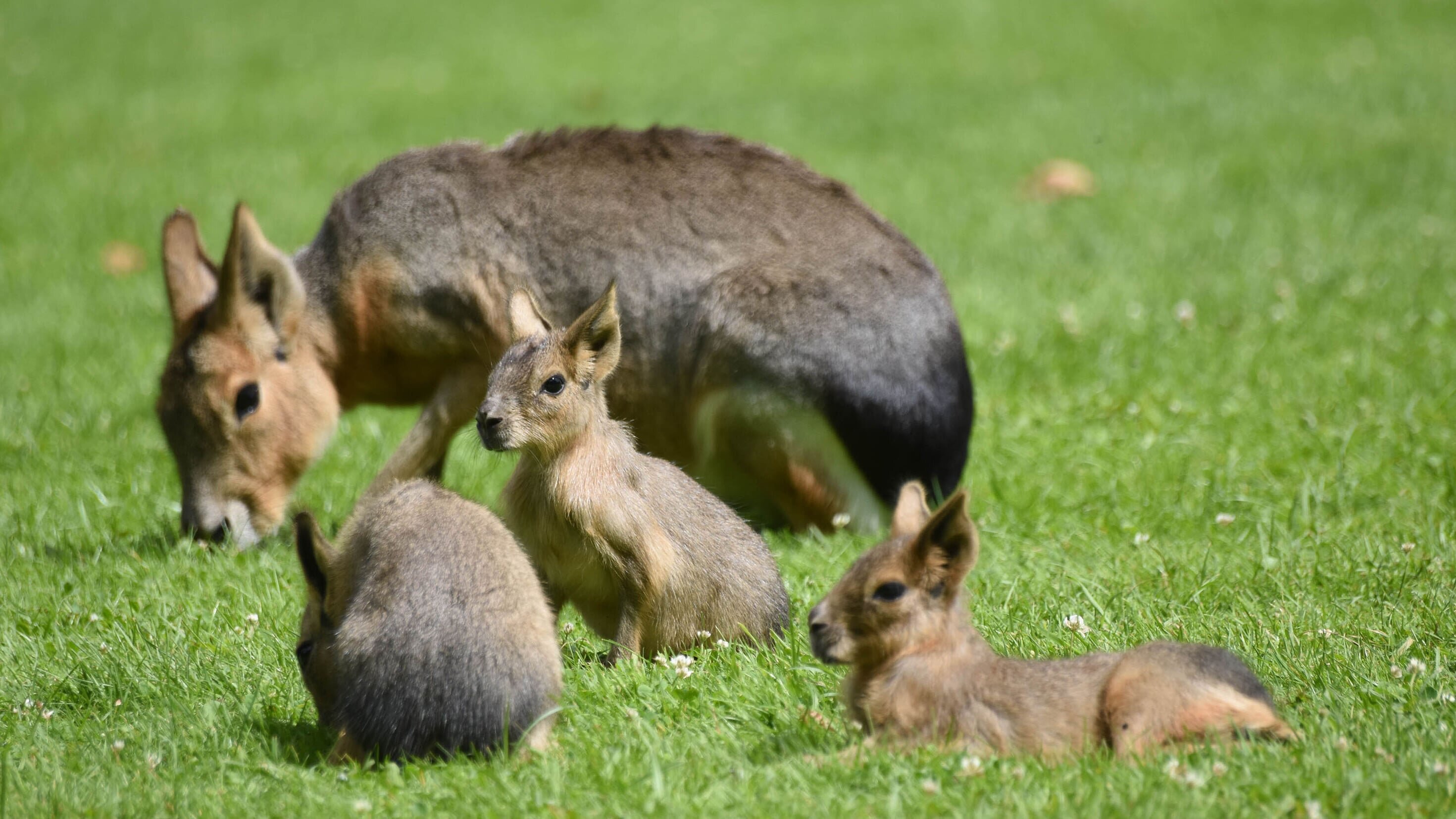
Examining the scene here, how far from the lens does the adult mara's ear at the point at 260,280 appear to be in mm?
5531

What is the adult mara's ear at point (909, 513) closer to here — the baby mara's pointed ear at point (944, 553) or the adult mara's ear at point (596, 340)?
the baby mara's pointed ear at point (944, 553)

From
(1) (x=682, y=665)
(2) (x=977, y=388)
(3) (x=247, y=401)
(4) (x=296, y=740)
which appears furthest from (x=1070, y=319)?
(4) (x=296, y=740)

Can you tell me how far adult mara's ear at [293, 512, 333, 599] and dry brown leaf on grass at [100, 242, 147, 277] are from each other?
689cm

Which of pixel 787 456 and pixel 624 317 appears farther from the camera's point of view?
pixel 624 317

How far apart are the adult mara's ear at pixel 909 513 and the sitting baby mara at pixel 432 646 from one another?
92 cm

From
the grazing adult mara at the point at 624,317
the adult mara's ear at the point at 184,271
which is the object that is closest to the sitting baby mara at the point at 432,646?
the grazing adult mara at the point at 624,317

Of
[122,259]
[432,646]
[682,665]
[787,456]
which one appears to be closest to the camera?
[432,646]

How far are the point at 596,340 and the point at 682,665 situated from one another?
3.19 ft

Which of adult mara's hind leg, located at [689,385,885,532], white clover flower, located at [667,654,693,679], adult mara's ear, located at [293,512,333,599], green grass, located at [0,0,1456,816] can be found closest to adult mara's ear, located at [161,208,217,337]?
green grass, located at [0,0,1456,816]

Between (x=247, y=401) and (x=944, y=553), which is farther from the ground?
(x=944, y=553)

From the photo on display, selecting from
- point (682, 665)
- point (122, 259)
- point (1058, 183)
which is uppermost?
point (682, 665)

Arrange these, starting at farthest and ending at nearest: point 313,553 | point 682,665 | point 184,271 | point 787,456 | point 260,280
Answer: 1. point 184,271
2. point 260,280
3. point 787,456
4. point 682,665
5. point 313,553

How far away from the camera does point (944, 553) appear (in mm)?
3406

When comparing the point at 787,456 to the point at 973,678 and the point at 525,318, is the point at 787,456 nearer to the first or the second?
the point at 525,318
